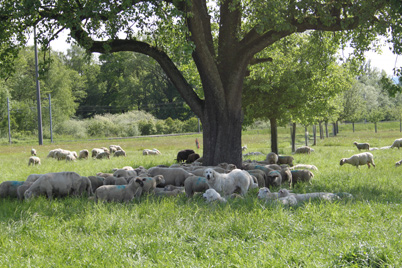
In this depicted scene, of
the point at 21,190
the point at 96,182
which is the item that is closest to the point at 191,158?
the point at 96,182

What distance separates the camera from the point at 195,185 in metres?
9.66

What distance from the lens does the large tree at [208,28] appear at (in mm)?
11719

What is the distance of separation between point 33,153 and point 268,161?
685 inches

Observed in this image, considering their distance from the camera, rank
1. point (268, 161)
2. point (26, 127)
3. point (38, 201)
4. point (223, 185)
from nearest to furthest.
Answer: point (38, 201), point (223, 185), point (268, 161), point (26, 127)

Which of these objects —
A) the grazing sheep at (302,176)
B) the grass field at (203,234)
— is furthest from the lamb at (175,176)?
the grazing sheep at (302,176)

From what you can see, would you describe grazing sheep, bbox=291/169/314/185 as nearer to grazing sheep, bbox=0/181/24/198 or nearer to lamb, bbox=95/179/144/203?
lamb, bbox=95/179/144/203

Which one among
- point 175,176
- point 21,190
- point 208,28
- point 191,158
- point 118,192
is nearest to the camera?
point 118,192

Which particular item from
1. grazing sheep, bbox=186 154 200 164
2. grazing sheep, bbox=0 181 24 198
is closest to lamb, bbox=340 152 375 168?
grazing sheep, bbox=186 154 200 164

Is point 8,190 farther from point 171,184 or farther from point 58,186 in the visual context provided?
point 171,184

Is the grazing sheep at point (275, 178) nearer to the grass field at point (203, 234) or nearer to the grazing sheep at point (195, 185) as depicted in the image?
the grazing sheep at point (195, 185)

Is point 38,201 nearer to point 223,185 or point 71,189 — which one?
point 71,189

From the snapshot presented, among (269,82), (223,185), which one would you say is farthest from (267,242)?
(269,82)

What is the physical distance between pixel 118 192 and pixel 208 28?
7.46 m

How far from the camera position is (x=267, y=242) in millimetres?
5707
